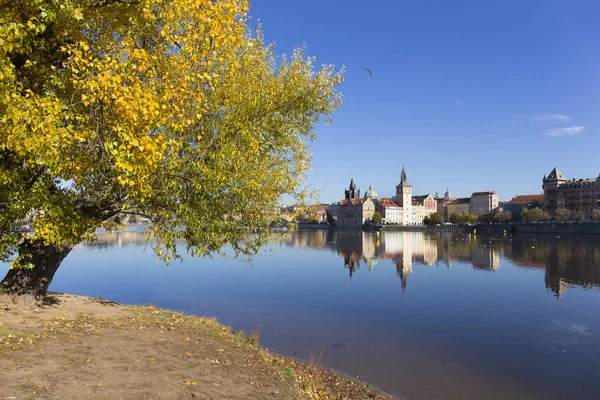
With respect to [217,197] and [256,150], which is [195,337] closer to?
[217,197]

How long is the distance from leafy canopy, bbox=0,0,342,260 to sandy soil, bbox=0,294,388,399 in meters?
2.52

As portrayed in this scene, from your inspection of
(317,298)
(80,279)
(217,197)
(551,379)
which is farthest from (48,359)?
(80,279)

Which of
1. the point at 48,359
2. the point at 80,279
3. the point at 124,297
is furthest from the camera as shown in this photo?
the point at 80,279

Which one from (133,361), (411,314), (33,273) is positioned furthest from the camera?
(411,314)

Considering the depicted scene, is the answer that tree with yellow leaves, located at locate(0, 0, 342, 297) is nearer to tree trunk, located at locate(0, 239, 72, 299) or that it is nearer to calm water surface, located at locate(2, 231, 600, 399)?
tree trunk, located at locate(0, 239, 72, 299)

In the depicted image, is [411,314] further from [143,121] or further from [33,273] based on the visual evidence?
[143,121]

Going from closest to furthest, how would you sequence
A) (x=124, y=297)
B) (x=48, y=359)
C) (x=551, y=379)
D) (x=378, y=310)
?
(x=48, y=359) < (x=551, y=379) < (x=378, y=310) < (x=124, y=297)

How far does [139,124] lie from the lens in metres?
10.3

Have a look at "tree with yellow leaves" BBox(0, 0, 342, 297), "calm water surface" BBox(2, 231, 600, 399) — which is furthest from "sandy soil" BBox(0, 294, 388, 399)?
"calm water surface" BBox(2, 231, 600, 399)

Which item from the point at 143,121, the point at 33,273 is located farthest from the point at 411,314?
the point at 143,121

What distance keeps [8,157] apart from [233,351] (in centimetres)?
823

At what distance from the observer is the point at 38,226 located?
11.2 m

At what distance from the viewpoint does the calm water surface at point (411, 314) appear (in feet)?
55.1

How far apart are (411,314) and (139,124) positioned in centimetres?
2144
